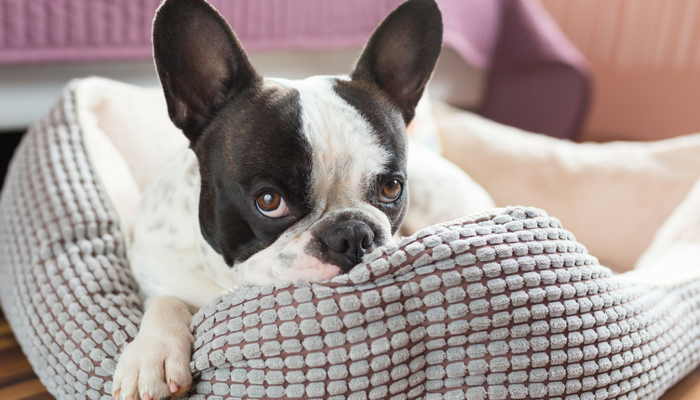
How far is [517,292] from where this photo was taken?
1016mm

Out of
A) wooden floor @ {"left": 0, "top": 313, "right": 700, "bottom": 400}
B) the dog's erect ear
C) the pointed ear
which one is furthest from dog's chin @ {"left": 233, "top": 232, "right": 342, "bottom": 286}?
wooden floor @ {"left": 0, "top": 313, "right": 700, "bottom": 400}

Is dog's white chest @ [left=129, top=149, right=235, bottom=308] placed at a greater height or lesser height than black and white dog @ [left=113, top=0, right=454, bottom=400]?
lesser

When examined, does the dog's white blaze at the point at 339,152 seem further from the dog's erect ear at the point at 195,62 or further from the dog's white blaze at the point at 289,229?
the dog's erect ear at the point at 195,62

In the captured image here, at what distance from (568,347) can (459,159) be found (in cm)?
165

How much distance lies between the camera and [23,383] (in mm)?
1424

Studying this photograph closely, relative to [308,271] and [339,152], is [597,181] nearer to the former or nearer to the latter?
[339,152]

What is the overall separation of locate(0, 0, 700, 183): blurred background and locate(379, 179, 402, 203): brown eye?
146 centimetres

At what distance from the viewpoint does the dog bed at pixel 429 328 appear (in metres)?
0.95

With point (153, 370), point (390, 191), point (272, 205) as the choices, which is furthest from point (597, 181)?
point (153, 370)

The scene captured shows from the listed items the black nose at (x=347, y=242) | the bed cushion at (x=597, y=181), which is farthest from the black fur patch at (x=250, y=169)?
the bed cushion at (x=597, y=181)

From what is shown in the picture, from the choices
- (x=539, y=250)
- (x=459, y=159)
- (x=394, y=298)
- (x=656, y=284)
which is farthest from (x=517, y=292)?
(x=459, y=159)

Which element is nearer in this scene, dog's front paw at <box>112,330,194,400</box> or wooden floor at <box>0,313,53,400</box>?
dog's front paw at <box>112,330,194,400</box>

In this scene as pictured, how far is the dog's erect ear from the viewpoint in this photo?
3.82 feet

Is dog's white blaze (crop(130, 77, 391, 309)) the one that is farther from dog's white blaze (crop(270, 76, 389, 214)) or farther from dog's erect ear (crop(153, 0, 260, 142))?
dog's erect ear (crop(153, 0, 260, 142))
